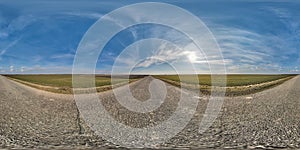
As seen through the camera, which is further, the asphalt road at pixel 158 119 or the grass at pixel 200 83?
the grass at pixel 200 83

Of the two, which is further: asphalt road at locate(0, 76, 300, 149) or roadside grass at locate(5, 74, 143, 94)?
roadside grass at locate(5, 74, 143, 94)

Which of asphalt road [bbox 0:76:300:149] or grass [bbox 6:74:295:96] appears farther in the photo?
grass [bbox 6:74:295:96]

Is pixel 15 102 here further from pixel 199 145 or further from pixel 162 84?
pixel 199 145

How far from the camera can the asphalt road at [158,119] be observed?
26.2 ft

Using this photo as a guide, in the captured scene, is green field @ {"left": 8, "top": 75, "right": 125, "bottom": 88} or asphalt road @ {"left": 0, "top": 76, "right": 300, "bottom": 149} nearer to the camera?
asphalt road @ {"left": 0, "top": 76, "right": 300, "bottom": 149}

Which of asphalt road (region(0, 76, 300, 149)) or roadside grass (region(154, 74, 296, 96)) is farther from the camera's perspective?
roadside grass (region(154, 74, 296, 96))

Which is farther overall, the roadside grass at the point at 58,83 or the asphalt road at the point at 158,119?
the roadside grass at the point at 58,83

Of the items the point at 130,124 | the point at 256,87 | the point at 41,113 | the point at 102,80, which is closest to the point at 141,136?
the point at 130,124

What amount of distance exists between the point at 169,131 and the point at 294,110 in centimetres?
516

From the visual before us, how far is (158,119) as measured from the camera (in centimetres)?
1143

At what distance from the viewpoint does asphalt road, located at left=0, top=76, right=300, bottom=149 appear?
7.97 metres

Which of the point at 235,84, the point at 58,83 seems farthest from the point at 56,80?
the point at 235,84

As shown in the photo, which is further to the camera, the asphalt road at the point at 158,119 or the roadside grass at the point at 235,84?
the roadside grass at the point at 235,84

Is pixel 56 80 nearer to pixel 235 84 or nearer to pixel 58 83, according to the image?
pixel 58 83
